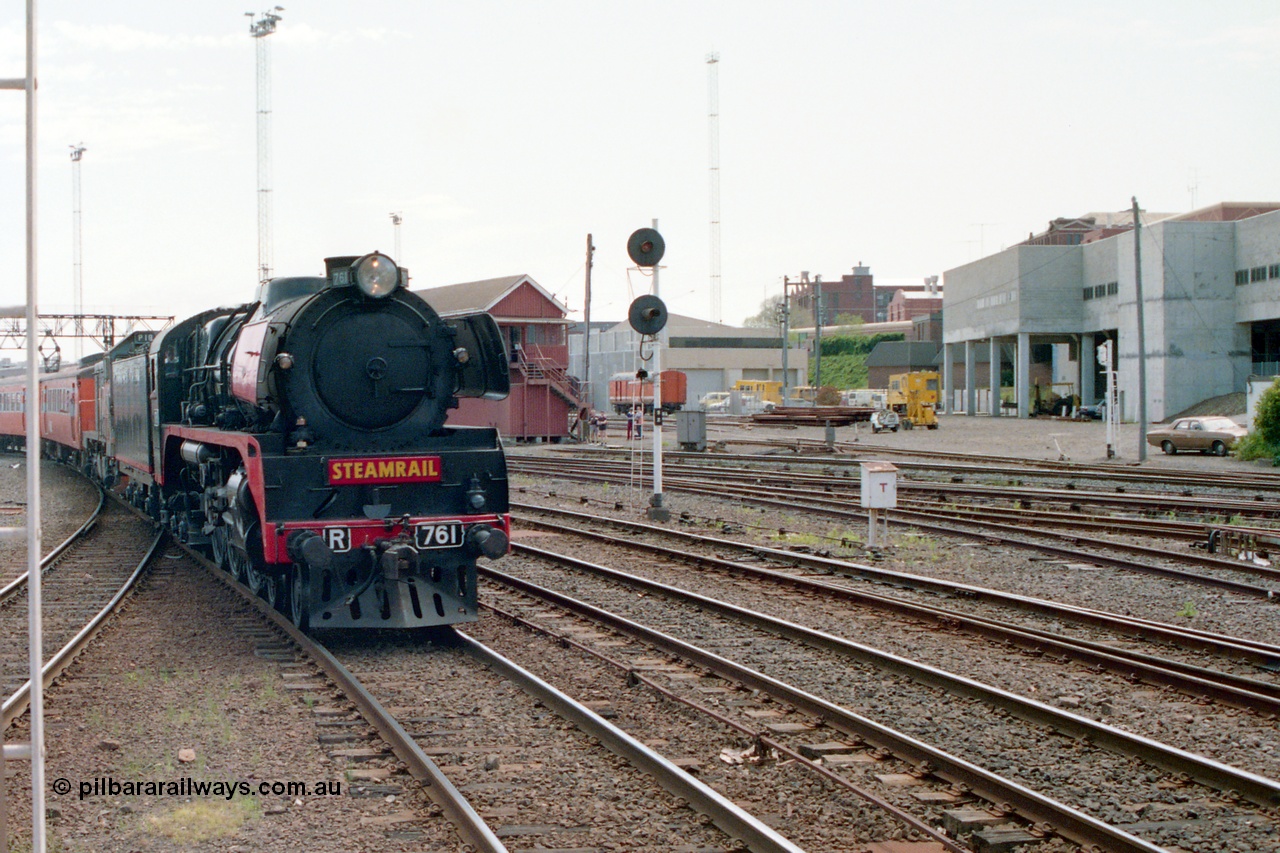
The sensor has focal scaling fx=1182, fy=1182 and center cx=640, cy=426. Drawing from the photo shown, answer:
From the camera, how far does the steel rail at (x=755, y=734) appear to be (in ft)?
16.6

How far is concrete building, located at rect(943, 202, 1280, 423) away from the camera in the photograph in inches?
2004

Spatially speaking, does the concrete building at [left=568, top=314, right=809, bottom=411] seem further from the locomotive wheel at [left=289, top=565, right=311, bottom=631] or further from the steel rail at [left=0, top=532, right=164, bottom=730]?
the locomotive wheel at [left=289, top=565, right=311, bottom=631]

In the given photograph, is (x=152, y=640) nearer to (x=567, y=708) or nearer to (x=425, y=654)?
(x=425, y=654)

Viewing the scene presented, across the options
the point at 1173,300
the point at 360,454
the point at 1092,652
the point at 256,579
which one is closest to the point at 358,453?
the point at 360,454

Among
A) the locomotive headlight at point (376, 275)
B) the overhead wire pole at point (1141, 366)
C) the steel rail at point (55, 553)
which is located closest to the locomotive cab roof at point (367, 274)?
the locomotive headlight at point (376, 275)

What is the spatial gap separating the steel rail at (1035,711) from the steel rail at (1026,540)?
4881 mm

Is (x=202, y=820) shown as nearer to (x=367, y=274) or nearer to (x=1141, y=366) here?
(x=367, y=274)

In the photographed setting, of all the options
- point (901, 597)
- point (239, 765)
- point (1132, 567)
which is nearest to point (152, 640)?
point (239, 765)

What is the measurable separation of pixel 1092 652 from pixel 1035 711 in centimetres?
176

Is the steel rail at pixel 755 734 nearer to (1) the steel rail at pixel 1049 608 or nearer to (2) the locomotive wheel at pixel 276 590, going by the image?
(2) the locomotive wheel at pixel 276 590

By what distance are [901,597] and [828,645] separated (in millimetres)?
2526

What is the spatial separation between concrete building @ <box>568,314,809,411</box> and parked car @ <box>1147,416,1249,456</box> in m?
53.2

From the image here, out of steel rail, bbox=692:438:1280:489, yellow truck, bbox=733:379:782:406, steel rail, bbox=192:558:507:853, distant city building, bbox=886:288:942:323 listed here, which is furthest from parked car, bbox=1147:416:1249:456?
distant city building, bbox=886:288:942:323

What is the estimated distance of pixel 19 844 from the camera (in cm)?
502
